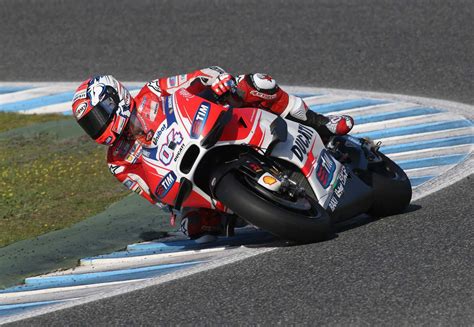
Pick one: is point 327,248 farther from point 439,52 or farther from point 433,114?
point 439,52

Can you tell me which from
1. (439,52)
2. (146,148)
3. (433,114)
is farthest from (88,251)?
(439,52)

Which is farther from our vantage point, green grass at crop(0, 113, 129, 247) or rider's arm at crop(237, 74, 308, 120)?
green grass at crop(0, 113, 129, 247)

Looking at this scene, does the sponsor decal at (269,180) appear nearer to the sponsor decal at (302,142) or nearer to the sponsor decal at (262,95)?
the sponsor decal at (302,142)

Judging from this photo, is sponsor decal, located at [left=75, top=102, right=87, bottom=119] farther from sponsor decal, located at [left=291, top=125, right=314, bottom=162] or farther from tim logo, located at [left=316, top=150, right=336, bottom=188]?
tim logo, located at [left=316, top=150, right=336, bottom=188]

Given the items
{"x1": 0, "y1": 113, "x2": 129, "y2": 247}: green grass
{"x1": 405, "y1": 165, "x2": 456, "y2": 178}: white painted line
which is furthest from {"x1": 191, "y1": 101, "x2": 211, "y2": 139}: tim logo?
{"x1": 405, "y1": 165, "x2": 456, "y2": 178}: white painted line

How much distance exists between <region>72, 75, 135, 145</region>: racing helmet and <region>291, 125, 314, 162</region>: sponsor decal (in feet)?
3.74

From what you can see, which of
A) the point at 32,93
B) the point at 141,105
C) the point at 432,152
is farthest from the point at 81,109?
the point at 32,93

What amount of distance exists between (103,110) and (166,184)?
0.67m

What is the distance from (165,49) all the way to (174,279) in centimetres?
783

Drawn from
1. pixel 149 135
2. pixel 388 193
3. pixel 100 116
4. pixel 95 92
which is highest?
pixel 95 92

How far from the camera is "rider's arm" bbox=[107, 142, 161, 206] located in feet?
24.1

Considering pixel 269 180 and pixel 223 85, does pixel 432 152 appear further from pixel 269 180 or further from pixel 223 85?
pixel 269 180

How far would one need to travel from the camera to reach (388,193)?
750 cm

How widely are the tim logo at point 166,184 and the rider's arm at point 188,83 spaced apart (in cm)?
78
